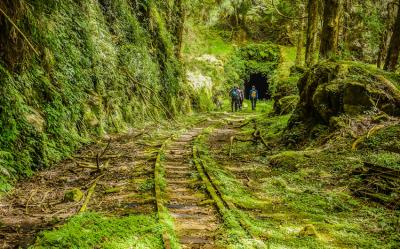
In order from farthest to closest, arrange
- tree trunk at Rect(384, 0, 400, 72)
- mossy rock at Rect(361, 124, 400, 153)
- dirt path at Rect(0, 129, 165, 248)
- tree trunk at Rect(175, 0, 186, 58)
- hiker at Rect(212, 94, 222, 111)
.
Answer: hiker at Rect(212, 94, 222, 111), tree trunk at Rect(175, 0, 186, 58), tree trunk at Rect(384, 0, 400, 72), mossy rock at Rect(361, 124, 400, 153), dirt path at Rect(0, 129, 165, 248)

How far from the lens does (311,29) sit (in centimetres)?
2014

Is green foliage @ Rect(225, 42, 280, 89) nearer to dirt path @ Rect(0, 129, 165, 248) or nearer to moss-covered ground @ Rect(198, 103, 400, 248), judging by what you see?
moss-covered ground @ Rect(198, 103, 400, 248)

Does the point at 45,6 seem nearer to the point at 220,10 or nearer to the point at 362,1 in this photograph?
the point at 362,1

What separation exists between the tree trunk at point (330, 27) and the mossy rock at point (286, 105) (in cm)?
470

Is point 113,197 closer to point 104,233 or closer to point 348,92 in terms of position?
point 104,233

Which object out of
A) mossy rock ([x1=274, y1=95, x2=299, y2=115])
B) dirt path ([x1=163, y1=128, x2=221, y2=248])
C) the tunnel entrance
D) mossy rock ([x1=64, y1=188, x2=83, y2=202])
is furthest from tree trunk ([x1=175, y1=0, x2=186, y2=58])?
mossy rock ([x1=64, y1=188, x2=83, y2=202])

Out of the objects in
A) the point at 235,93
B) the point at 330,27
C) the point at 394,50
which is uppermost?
the point at 330,27

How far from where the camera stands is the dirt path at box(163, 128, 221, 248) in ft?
17.1

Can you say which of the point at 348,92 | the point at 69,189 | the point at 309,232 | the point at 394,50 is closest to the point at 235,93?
the point at 394,50

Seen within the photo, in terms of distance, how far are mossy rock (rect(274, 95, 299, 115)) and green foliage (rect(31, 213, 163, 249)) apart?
1400 centimetres

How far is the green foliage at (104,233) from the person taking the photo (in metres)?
4.74

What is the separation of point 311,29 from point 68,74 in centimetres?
1292

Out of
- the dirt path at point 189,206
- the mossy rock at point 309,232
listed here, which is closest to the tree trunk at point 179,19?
the dirt path at point 189,206

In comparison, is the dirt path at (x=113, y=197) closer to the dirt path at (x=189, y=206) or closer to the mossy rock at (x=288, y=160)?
the dirt path at (x=189, y=206)
